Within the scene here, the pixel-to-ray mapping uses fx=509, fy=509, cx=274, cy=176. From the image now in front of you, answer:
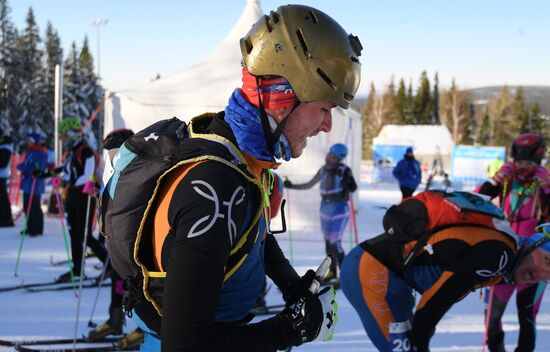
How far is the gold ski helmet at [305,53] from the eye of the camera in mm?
1498

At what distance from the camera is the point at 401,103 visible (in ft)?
250

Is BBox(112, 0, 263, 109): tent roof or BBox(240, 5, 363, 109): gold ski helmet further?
BBox(112, 0, 263, 109): tent roof

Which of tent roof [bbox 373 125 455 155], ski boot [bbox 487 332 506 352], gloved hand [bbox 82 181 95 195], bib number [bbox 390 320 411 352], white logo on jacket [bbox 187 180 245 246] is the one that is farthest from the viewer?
tent roof [bbox 373 125 455 155]

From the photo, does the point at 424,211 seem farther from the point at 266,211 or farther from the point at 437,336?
the point at 437,336

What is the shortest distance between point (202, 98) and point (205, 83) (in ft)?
1.38

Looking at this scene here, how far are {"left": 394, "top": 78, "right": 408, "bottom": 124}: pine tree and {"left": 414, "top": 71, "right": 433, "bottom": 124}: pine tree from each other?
1760mm

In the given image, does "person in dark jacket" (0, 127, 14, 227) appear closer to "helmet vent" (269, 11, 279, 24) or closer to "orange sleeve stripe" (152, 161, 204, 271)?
"helmet vent" (269, 11, 279, 24)

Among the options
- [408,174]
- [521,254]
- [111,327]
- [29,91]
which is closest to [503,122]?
[29,91]

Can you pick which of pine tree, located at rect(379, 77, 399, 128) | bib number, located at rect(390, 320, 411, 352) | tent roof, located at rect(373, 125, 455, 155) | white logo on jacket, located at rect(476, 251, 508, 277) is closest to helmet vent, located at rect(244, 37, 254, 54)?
white logo on jacket, located at rect(476, 251, 508, 277)

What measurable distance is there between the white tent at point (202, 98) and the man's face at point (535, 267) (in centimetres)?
832

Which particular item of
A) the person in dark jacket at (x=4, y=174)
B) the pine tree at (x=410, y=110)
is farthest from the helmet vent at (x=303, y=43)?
the pine tree at (x=410, y=110)

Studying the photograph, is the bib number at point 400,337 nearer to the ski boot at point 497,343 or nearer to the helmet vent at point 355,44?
the ski boot at point 497,343

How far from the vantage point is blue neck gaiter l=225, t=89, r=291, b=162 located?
1.43 m

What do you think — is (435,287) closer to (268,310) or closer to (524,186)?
(524,186)
